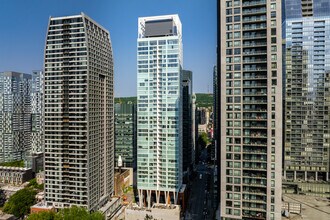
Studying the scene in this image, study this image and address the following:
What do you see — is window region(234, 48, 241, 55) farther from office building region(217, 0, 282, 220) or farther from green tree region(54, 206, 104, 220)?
green tree region(54, 206, 104, 220)

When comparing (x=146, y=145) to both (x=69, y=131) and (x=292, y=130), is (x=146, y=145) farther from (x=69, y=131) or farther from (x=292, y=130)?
(x=292, y=130)

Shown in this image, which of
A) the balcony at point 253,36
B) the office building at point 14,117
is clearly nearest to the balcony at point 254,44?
the balcony at point 253,36

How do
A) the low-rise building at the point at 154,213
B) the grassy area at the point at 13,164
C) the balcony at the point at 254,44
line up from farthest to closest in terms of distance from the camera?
the grassy area at the point at 13,164, the low-rise building at the point at 154,213, the balcony at the point at 254,44

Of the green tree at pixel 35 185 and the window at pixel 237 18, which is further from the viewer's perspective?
the green tree at pixel 35 185

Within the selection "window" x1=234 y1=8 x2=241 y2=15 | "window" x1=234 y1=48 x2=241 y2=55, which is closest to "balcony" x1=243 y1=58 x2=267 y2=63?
"window" x1=234 y1=48 x2=241 y2=55

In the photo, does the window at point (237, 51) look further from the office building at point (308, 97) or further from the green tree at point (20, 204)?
the green tree at point (20, 204)

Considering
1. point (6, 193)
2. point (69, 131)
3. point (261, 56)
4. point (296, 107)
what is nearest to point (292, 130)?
point (296, 107)

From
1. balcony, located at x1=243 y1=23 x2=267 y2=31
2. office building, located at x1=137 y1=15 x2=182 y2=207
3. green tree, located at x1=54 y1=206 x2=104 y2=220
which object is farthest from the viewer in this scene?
office building, located at x1=137 y1=15 x2=182 y2=207
